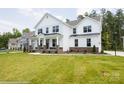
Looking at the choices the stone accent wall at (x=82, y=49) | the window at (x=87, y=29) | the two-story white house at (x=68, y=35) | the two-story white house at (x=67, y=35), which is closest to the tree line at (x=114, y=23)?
the two-story white house at (x=67, y=35)

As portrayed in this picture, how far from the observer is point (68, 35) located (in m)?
28.6

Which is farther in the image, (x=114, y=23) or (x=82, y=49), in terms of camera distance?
(x=114, y=23)

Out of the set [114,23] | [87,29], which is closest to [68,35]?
[87,29]

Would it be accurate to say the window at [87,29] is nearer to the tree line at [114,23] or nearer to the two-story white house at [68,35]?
the two-story white house at [68,35]

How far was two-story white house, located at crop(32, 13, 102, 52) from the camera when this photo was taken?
86.5 feet

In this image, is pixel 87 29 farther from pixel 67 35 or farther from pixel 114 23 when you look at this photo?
pixel 114 23

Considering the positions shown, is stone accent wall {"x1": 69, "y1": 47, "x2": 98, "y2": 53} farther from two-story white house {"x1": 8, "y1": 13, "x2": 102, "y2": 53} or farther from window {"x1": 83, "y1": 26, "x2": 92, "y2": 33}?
window {"x1": 83, "y1": 26, "x2": 92, "y2": 33}

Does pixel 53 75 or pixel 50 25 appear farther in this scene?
pixel 50 25
